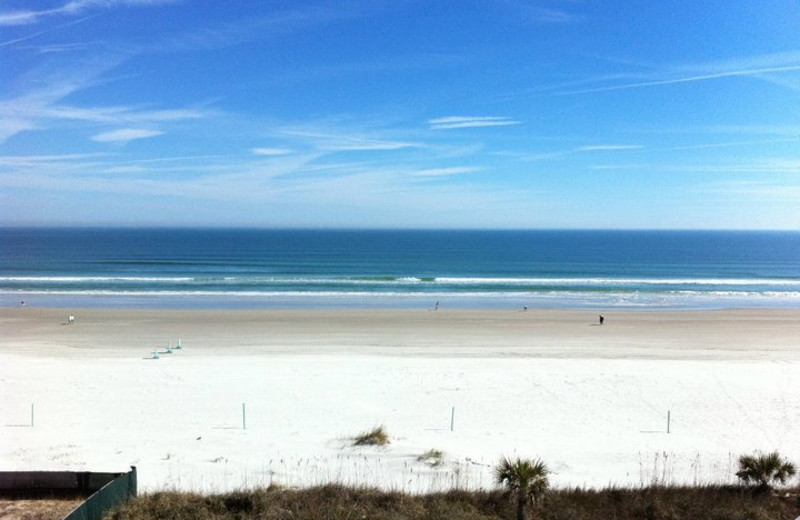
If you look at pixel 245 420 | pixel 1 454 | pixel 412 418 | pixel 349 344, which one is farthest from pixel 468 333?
pixel 1 454

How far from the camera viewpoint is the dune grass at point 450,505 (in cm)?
855

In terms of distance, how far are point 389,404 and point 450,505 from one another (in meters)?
6.06

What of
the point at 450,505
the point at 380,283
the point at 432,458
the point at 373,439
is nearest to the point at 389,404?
the point at 373,439

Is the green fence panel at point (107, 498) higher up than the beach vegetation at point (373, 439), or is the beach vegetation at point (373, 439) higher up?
the green fence panel at point (107, 498)

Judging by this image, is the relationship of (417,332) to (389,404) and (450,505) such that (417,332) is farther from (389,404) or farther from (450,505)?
(450,505)

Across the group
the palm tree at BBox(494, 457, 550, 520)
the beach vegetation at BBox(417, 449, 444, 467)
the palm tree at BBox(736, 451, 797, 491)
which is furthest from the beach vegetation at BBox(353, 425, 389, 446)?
the palm tree at BBox(736, 451, 797, 491)

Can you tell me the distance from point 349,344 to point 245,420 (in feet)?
36.6

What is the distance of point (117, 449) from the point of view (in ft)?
37.8

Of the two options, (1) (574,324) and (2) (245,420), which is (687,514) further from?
(1) (574,324)

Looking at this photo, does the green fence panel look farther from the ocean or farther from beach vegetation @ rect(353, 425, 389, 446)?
the ocean

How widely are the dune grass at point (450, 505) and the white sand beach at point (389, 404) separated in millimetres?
816

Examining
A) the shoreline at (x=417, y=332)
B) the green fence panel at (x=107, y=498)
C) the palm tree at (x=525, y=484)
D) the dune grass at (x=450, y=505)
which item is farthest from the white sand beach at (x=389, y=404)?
the palm tree at (x=525, y=484)

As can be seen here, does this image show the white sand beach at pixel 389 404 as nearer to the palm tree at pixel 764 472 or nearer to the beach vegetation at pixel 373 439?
the beach vegetation at pixel 373 439

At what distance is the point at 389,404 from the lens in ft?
49.0
